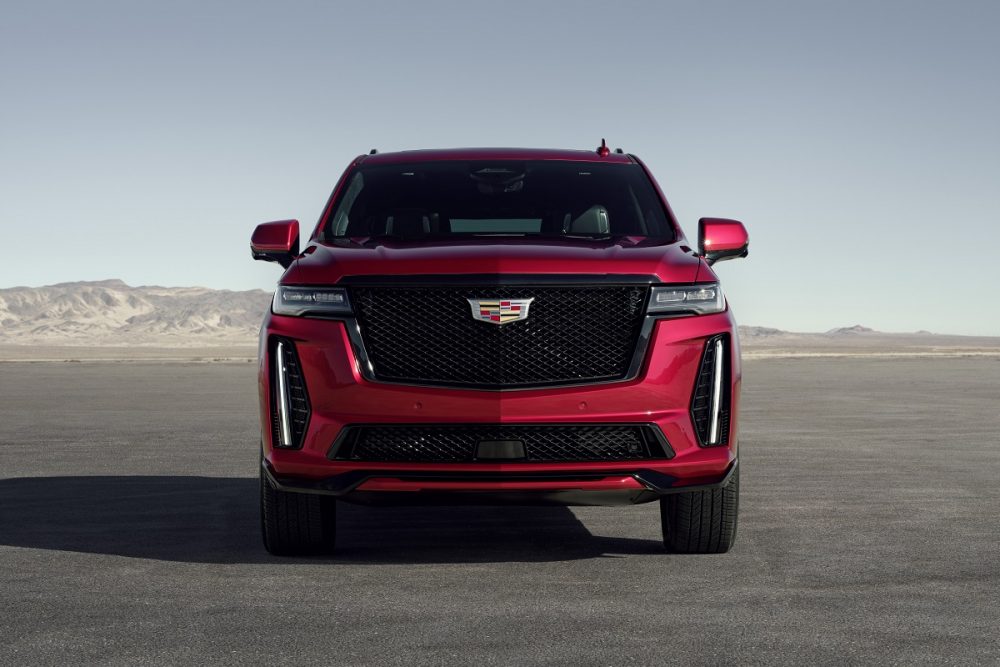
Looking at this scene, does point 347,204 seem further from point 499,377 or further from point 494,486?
point 494,486

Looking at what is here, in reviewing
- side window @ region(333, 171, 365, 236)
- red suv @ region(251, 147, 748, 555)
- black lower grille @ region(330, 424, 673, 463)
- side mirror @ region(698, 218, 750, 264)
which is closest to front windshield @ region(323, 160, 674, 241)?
side window @ region(333, 171, 365, 236)

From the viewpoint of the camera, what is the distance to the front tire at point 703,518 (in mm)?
6547

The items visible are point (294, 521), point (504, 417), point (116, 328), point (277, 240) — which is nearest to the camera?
point (504, 417)

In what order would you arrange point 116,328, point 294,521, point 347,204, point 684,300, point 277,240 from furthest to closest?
point 116,328
point 347,204
point 277,240
point 294,521
point 684,300

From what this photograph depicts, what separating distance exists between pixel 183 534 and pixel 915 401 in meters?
17.6

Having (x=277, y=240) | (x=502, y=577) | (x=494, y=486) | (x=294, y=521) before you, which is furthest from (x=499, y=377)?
(x=277, y=240)

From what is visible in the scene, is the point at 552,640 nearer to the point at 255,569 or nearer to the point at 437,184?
the point at 255,569

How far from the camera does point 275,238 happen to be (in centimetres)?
719

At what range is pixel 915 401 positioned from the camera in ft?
74.8

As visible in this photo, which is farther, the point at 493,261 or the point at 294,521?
the point at 294,521

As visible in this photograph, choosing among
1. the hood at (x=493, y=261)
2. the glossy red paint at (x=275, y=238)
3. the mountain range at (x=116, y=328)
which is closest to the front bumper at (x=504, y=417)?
the hood at (x=493, y=261)

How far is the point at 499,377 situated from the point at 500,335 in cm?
19

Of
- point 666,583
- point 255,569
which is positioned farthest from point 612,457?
point 255,569

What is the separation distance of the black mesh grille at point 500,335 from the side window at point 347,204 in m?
1.59
